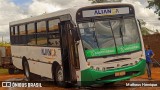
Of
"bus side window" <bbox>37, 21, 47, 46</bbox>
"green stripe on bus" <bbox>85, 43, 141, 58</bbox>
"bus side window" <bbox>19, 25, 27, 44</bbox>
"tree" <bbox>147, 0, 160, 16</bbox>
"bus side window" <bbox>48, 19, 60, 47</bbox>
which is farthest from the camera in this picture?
Result: "tree" <bbox>147, 0, 160, 16</bbox>

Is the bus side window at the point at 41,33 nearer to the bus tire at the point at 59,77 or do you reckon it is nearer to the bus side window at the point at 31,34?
the bus side window at the point at 31,34

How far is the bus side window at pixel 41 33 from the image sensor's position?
1652 centimetres

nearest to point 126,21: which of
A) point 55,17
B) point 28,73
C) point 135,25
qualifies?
point 135,25

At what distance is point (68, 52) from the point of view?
559 inches

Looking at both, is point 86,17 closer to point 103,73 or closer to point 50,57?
point 103,73

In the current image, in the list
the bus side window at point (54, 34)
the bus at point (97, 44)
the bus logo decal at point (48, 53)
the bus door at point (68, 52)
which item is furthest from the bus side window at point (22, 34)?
the bus door at point (68, 52)

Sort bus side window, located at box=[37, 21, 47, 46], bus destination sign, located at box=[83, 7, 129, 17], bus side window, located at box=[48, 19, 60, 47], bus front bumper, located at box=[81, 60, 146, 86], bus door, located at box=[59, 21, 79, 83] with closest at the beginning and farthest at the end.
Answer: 1. bus front bumper, located at box=[81, 60, 146, 86]
2. bus destination sign, located at box=[83, 7, 129, 17]
3. bus door, located at box=[59, 21, 79, 83]
4. bus side window, located at box=[48, 19, 60, 47]
5. bus side window, located at box=[37, 21, 47, 46]

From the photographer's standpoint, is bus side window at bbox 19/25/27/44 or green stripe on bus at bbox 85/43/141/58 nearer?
green stripe on bus at bbox 85/43/141/58

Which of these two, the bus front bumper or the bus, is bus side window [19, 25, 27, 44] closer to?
the bus

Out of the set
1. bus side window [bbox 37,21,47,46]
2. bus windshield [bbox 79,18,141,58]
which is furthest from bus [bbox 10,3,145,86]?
bus side window [bbox 37,21,47,46]

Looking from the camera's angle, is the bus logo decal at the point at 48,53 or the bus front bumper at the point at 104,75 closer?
the bus front bumper at the point at 104,75

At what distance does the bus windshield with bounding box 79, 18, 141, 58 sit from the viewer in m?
13.0

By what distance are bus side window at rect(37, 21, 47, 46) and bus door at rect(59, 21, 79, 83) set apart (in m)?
1.95

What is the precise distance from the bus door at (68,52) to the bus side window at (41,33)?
6.40 feet
